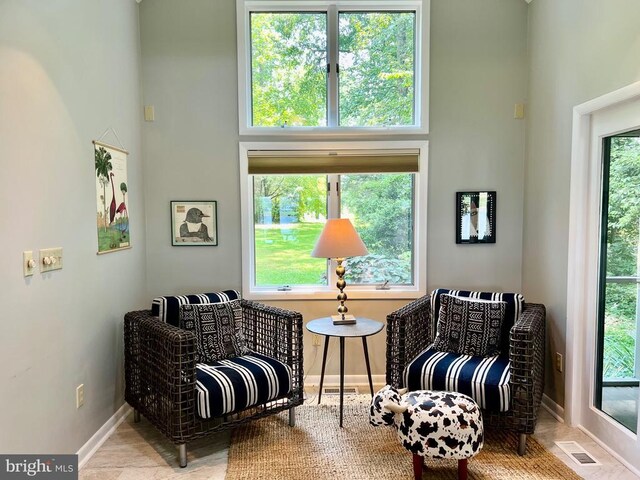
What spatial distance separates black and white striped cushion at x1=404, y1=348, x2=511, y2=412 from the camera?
2213 millimetres

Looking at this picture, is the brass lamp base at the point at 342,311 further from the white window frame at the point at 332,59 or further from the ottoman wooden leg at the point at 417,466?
the white window frame at the point at 332,59

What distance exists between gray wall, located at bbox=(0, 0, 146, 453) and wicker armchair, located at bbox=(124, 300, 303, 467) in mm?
199

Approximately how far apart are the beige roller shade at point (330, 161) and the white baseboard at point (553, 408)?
76.2 inches

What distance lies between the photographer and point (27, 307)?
180cm

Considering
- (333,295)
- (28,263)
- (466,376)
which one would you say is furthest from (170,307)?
(466,376)

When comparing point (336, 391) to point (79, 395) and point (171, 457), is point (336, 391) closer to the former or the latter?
point (171, 457)

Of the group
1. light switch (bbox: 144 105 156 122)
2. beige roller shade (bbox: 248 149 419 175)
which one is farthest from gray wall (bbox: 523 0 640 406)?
light switch (bbox: 144 105 156 122)

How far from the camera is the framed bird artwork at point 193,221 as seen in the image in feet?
10.4

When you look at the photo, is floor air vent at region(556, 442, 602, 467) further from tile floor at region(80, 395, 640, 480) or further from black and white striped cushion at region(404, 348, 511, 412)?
black and white striped cushion at region(404, 348, 511, 412)

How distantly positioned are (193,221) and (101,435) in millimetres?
1566

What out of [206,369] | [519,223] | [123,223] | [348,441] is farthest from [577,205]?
[123,223]

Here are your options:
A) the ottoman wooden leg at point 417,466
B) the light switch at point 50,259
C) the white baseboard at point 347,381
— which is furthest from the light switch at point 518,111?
the light switch at point 50,259

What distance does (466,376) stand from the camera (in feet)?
7.53

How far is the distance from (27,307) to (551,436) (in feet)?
9.76
